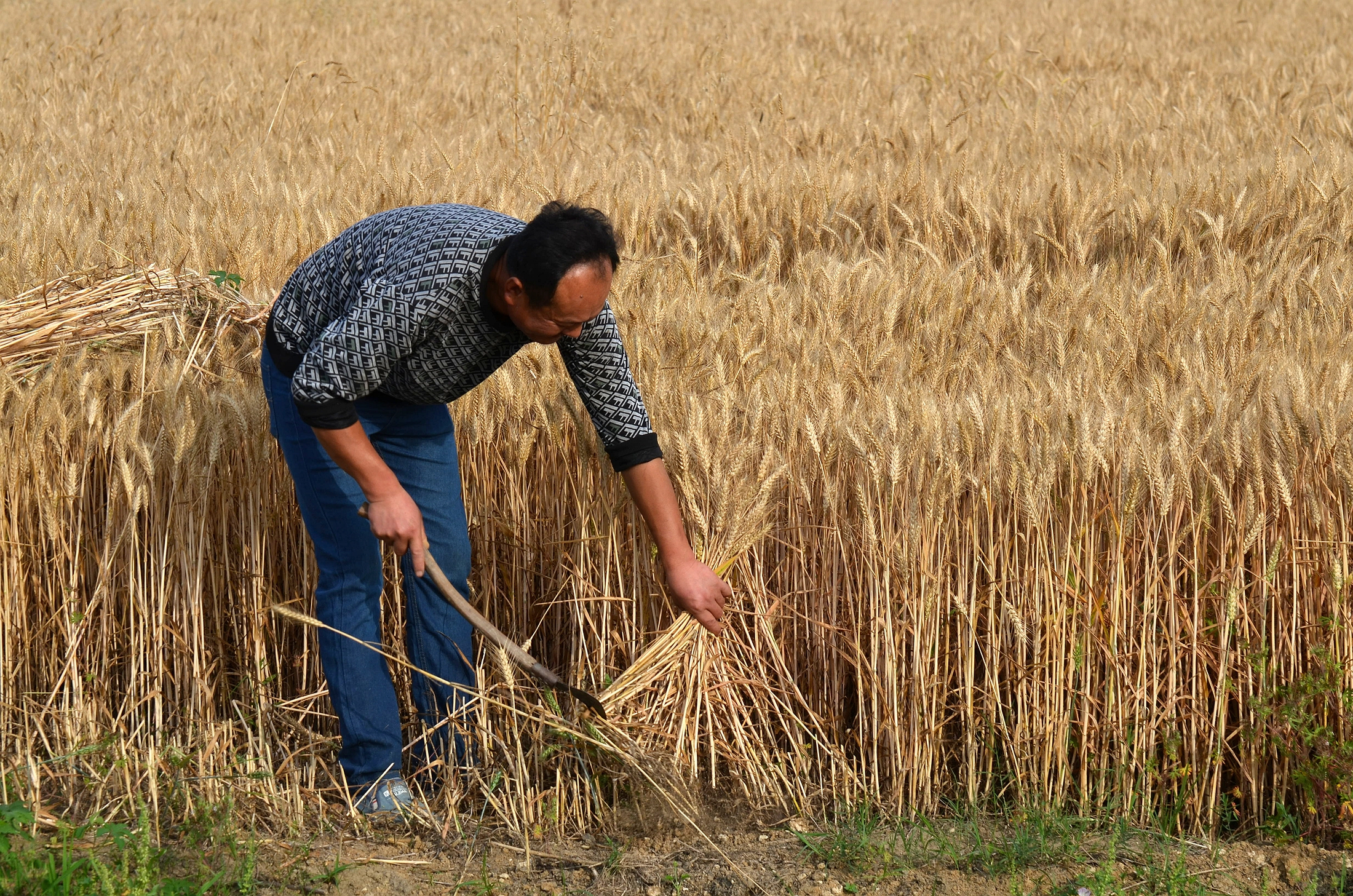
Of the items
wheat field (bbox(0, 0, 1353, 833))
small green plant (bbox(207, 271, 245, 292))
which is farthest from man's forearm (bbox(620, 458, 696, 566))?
small green plant (bbox(207, 271, 245, 292))

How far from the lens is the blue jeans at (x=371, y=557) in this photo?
2383mm

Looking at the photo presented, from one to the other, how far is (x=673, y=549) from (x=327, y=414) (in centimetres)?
70

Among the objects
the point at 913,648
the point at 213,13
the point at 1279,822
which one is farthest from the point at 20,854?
the point at 213,13

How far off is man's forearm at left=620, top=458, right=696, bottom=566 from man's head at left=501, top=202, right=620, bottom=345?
341 millimetres

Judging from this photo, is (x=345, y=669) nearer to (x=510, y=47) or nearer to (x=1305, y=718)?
(x=1305, y=718)

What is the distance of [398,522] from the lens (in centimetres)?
212

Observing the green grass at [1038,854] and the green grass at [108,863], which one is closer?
the green grass at [108,863]

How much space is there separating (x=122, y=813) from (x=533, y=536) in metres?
1.08

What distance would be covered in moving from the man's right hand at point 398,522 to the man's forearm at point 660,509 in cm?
42

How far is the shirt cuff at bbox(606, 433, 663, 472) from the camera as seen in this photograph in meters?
2.28

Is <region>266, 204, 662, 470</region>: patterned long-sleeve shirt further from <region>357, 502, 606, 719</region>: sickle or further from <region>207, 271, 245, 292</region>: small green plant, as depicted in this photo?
<region>207, 271, 245, 292</region>: small green plant

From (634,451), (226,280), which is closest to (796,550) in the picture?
(634,451)

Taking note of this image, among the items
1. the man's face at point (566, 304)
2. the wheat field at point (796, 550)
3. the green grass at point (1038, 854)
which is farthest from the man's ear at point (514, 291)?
the green grass at point (1038, 854)

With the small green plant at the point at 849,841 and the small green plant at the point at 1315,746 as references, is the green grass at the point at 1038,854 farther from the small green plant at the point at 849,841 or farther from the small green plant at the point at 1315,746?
the small green plant at the point at 1315,746
